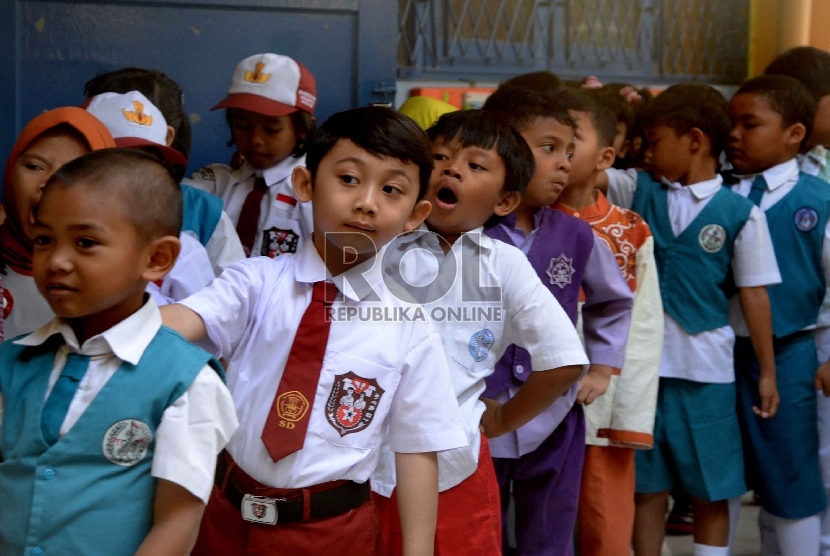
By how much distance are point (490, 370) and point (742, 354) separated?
1.43 metres

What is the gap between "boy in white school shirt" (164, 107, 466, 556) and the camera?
1.73 meters

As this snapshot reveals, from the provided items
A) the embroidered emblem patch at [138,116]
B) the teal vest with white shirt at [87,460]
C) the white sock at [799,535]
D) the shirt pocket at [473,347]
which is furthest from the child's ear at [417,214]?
the white sock at [799,535]

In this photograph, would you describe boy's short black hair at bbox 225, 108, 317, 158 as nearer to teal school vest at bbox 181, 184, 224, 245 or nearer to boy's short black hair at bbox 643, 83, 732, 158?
teal school vest at bbox 181, 184, 224, 245

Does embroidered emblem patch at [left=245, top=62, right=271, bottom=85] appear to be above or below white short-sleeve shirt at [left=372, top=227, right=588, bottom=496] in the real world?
above

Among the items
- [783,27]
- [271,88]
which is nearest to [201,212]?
[271,88]

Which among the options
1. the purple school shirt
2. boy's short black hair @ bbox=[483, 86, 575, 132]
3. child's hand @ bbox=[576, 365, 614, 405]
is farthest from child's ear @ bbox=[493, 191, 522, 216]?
child's hand @ bbox=[576, 365, 614, 405]

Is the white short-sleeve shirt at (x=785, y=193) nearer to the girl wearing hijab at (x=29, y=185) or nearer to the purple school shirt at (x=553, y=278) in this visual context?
the purple school shirt at (x=553, y=278)

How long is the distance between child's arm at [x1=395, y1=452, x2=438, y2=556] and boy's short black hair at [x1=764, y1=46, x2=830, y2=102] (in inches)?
104

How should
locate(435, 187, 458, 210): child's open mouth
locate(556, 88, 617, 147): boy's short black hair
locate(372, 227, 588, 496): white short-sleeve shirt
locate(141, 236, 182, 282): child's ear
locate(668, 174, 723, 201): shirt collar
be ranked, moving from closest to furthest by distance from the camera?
locate(141, 236, 182, 282): child's ear, locate(372, 227, 588, 496): white short-sleeve shirt, locate(435, 187, 458, 210): child's open mouth, locate(556, 88, 617, 147): boy's short black hair, locate(668, 174, 723, 201): shirt collar

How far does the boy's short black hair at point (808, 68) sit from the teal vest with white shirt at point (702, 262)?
893 mm

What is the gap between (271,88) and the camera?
3.16 metres

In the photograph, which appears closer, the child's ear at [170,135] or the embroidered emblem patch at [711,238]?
the child's ear at [170,135]

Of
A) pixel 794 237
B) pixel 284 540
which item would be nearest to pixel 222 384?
pixel 284 540

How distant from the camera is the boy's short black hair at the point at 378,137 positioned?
1.80 meters
